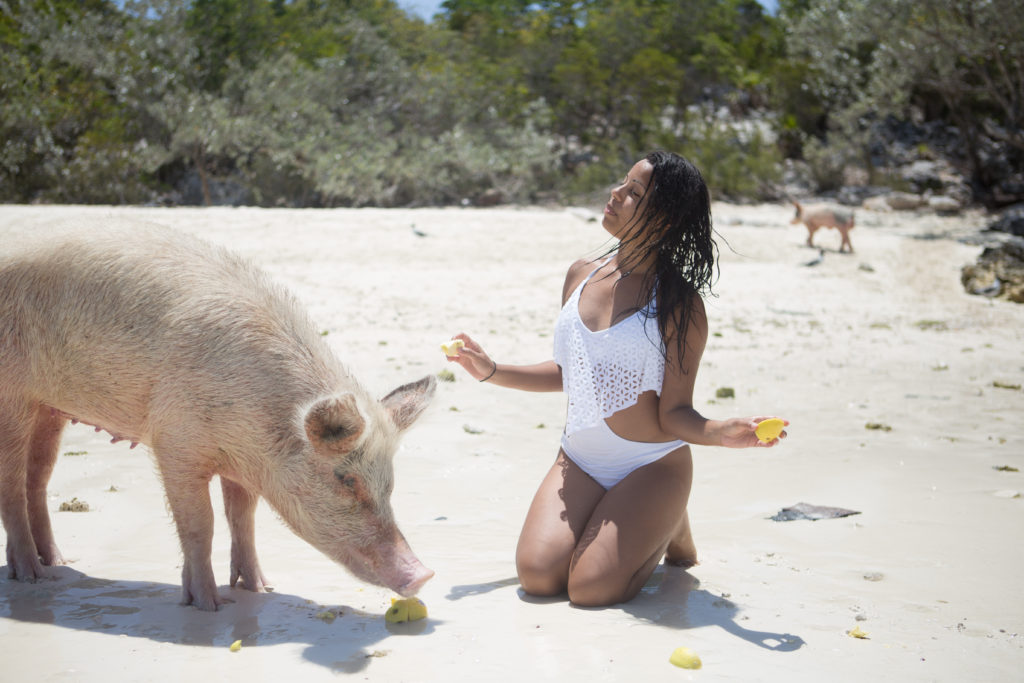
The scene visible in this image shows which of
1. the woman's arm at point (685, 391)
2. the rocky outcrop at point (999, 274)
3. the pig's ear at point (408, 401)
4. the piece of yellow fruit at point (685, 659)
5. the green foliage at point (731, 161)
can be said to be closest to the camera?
the piece of yellow fruit at point (685, 659)

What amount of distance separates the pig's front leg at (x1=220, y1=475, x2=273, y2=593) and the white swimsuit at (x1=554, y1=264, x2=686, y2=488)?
1366mm

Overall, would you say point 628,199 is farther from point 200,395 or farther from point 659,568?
point 200,395

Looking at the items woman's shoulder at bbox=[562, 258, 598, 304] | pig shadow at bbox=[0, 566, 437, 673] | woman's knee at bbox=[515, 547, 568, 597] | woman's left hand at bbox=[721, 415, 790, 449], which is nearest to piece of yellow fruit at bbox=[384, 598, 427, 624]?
pig shadow at bbox=[0, 566, 437, 673]

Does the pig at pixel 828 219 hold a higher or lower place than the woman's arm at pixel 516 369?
higher

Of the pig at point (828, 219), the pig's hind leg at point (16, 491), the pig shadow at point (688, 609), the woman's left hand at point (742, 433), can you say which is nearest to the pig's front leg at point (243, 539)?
the pig's hind leg at point (16, 491)

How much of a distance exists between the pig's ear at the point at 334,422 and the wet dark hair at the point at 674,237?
1.26 m

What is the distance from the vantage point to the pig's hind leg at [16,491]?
145 inches

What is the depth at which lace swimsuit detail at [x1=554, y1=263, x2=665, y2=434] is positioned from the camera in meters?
3.64

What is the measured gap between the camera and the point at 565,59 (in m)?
28.8

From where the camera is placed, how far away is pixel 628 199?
12.1 feet

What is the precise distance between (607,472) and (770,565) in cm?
83

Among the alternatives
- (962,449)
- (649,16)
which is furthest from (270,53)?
(962,449)

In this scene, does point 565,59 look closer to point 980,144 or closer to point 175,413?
point 980,144

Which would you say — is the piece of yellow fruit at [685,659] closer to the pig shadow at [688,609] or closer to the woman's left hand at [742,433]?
the pig shadow at [688,609]
